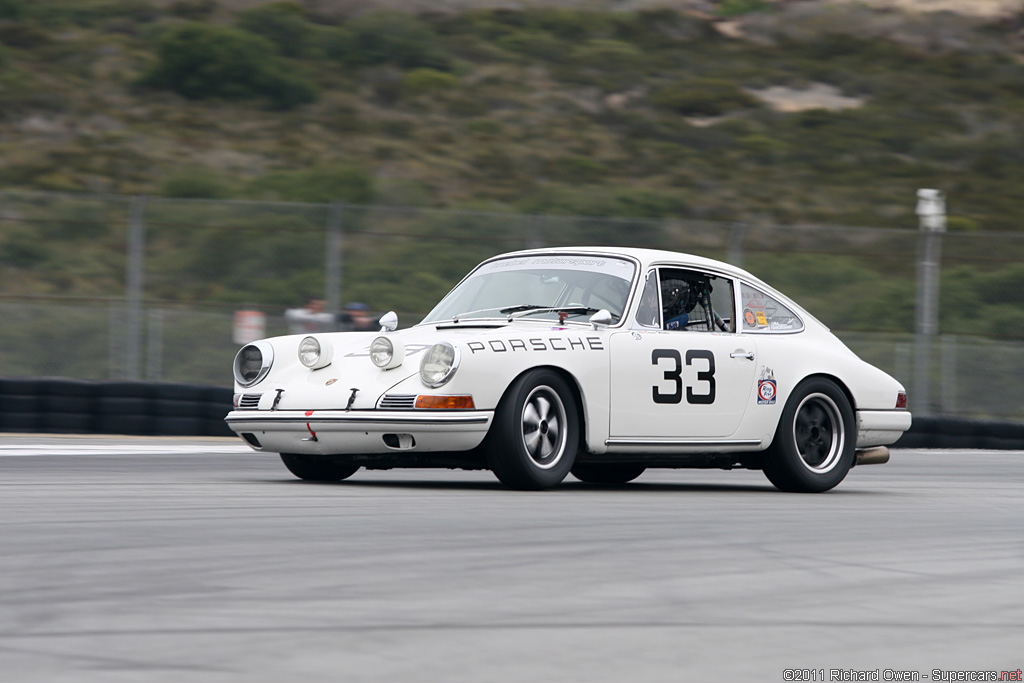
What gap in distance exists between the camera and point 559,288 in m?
8.07

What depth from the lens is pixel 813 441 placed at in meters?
8.43

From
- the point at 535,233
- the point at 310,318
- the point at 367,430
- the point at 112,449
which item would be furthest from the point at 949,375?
the point at 367,430

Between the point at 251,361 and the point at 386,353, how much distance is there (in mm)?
960

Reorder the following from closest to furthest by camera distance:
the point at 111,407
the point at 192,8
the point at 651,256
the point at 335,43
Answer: the point at 651,256
the point at 111,407
the point at 335,43
the point at 192,8

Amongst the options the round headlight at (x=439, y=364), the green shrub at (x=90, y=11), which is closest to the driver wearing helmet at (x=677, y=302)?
the round headlight at (x=439, y=364)

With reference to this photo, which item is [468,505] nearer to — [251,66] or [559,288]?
[559,288]

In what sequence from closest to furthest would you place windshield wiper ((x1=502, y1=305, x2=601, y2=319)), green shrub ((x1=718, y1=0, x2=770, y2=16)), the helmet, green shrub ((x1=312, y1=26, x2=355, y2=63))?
1. windshield wiper ((x1=502, y1=305, x2=601, y2=319))
2. the helmet
3. green shrub ((x1=312, y1=26, x2=355, y2=63))
4. green shrub ((x1=718, y1=0, x2=770, y2=16))

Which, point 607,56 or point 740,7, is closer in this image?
point 607,56

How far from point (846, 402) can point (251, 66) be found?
113 feet

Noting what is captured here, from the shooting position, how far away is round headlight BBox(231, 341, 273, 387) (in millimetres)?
7738

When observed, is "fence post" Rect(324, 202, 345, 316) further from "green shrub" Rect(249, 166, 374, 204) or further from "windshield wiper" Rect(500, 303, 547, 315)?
"green shrub" Rect(249, 166, 374, 204)

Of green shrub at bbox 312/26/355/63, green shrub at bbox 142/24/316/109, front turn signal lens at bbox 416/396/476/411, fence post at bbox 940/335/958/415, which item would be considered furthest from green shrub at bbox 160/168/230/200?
front turn signal lens at bbox 416/396/476/411

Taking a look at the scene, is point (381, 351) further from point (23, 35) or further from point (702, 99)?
point (23, 35)

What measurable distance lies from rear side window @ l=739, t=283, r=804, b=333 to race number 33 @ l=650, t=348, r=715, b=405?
1.77 feet
